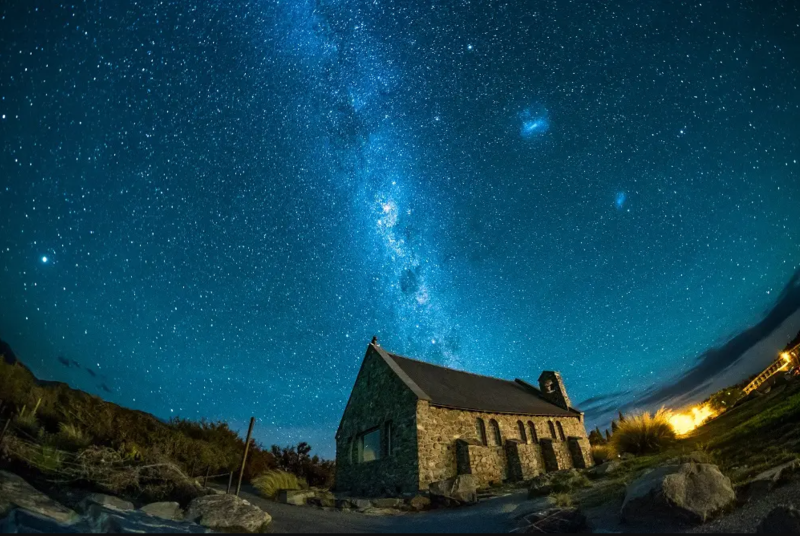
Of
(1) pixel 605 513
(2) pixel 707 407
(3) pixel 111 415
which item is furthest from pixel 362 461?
(2) pixel 707 407

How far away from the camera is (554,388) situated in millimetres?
27812

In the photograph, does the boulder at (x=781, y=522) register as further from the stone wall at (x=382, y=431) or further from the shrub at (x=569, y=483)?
the stone wall at (x=382, y=431)

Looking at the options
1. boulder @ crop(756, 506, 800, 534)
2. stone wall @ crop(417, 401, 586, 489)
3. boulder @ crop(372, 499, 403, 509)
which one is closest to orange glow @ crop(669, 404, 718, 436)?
stone wall @ crop(417, 401, 586, 489)

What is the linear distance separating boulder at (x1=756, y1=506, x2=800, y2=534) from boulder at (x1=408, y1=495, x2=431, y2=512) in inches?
414

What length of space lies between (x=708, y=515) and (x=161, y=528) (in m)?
9.99

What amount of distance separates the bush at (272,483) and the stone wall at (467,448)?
588 centimetres

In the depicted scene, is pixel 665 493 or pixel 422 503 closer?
pixel 665 493

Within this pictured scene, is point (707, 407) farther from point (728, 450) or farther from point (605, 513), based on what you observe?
point (605, 513)

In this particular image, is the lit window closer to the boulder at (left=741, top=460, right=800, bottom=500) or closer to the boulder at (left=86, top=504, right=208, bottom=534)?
the boulder at (left=86, top=504, right=208, bottom=534)

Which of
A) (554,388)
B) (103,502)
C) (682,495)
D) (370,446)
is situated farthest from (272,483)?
(554,388)

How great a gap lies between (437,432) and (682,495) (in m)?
11.8

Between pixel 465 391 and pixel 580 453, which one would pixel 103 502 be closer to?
pixel 465 391

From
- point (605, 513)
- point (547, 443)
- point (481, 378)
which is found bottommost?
point (605, 513)

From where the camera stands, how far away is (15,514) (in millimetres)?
5875
